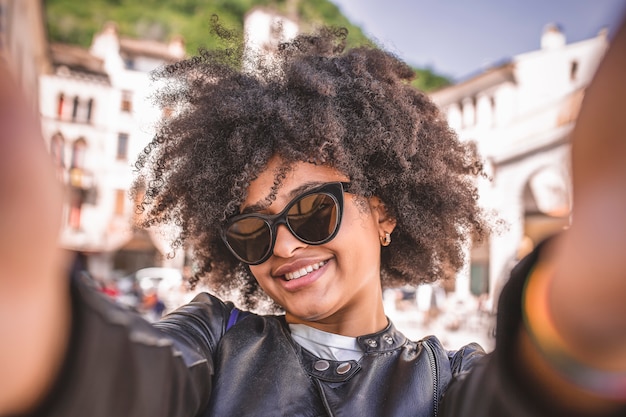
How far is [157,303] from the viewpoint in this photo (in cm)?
1454

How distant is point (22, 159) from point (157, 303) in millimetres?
14569

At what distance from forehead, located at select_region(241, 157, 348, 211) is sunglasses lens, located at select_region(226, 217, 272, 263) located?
2.5 inches

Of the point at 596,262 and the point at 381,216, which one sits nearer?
the point at 596,262

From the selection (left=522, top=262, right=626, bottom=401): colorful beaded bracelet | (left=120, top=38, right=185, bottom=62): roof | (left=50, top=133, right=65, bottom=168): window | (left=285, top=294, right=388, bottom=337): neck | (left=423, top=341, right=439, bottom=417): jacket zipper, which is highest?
(left=120, top=38, right=185, bottom=62): roof

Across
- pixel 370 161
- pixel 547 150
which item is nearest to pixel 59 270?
pixel 370 161

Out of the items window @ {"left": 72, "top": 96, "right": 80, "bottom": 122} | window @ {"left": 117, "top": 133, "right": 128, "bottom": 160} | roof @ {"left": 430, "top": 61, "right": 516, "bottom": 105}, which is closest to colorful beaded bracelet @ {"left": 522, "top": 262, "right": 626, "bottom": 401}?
roof @ {"left": 430, "top": 61, "right": 516, "bottom": 105}

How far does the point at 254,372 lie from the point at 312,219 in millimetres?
476

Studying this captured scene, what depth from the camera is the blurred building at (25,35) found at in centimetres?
1359

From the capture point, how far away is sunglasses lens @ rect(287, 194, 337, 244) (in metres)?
1.67

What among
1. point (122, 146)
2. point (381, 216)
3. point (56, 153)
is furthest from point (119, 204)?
point (56, 153)

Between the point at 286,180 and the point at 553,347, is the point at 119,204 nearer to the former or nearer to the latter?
the point at 286,180

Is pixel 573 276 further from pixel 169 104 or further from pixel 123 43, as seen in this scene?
pixel 123 43

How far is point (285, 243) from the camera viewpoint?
1676 millimetres

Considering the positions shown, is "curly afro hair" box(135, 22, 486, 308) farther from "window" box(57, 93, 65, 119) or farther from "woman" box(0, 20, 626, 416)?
"window" box(57, 93, 65, 119)
